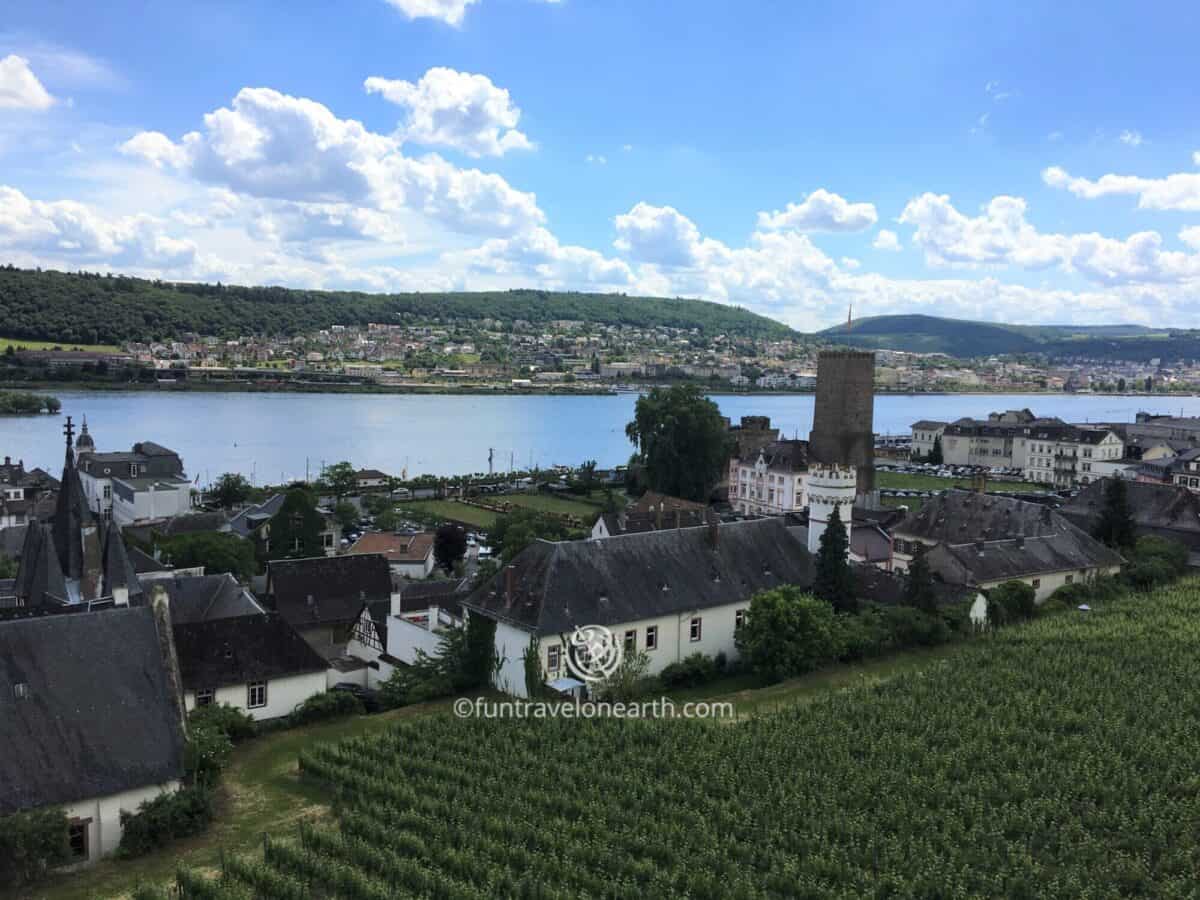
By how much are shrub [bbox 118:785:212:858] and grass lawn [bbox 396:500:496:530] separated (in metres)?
34.0

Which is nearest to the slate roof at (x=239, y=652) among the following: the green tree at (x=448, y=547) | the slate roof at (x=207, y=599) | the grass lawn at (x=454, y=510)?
the slate roof at (x=207, y=599)

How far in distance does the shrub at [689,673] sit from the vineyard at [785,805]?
3.75 m

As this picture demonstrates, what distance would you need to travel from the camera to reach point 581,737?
1802 centimetres

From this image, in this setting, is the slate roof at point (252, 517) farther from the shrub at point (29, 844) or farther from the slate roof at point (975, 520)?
the shrub at point (29, 844)

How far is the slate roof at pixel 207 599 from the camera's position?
24.7 metres

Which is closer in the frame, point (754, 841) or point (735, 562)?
point (754, 841)

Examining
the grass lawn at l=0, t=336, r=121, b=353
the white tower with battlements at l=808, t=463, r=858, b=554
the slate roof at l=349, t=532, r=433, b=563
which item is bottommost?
the slate roof at l=349, t=532, r=433, b=563

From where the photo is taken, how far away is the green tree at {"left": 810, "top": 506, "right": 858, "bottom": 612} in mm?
25734

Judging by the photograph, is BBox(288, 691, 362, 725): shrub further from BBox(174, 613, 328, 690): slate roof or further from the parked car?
BBox(174, 613, 328, 690): slate roof

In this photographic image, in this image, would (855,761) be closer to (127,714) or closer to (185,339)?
(127,714)

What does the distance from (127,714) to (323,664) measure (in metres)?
6.66

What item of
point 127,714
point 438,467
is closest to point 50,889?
point 127,714

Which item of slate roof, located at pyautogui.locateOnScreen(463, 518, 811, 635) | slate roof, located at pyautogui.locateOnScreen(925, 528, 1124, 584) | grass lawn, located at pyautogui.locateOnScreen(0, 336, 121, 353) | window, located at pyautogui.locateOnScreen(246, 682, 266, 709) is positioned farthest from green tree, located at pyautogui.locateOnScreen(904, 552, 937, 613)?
grass lawn, located at pyautogui.locateOnScreen(0, 336, 121, 353)

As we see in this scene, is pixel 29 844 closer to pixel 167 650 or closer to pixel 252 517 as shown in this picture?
pixel 167 650
